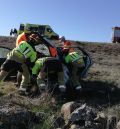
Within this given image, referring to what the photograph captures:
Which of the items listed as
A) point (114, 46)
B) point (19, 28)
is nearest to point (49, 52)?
point (114, 46)

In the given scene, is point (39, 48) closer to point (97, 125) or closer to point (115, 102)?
point (115, 102)

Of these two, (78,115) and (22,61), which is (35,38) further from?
(78,115)

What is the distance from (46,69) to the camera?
11453 mm

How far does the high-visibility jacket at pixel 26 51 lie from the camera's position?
11.6 metres

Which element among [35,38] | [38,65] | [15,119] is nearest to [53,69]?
[38,65]

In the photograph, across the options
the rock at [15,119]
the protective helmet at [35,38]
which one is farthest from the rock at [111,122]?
the protective helmet at [35,38]

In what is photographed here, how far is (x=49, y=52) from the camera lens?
41.0 ft

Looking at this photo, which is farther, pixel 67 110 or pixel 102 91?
pixel 102 91

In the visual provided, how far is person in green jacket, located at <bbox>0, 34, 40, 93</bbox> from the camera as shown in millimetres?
11539

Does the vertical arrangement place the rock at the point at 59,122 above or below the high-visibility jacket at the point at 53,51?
below

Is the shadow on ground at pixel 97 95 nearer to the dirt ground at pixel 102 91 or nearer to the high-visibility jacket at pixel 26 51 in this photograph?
the dirt ground at pixel 102 91

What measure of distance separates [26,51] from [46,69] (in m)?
0.66

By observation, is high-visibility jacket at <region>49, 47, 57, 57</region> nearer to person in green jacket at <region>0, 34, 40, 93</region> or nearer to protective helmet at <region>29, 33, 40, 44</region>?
protective helmet at <region>29, 33, 40, 44</region>

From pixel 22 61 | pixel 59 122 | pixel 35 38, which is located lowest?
pixel 59 122
